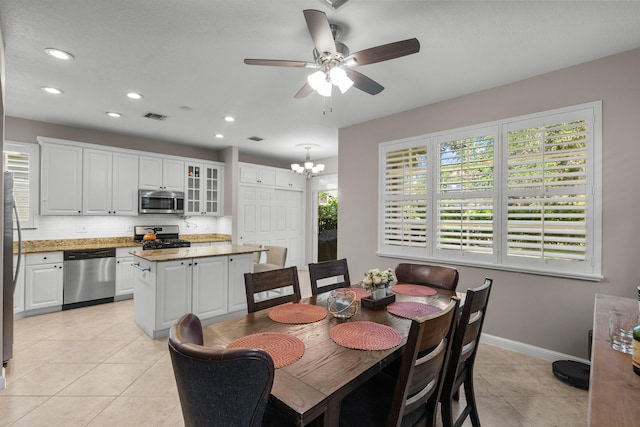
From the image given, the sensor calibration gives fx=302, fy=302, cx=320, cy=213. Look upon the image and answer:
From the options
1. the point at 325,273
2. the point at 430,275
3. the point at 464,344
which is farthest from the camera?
the point at 430,275

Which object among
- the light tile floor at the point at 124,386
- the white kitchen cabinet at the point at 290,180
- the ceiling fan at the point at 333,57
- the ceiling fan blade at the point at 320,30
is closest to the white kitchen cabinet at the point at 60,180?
the light tile floor at the point at 124,386

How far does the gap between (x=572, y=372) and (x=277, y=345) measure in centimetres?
258

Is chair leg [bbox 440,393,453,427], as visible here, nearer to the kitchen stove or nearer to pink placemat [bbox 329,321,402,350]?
pink placemat [bbox 329,321,402,350]

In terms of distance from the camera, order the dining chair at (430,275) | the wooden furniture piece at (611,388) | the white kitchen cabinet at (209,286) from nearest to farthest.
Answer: the wooden furniture piece at (611,388) < the dining chair at (430,275) < the white kitchen cabinet at (209,286)

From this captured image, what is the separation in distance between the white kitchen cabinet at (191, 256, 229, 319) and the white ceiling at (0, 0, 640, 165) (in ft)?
6.40

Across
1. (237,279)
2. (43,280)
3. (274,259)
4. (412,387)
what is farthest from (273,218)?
(412,387)

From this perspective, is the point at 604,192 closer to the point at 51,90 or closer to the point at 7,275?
the point at 7,275

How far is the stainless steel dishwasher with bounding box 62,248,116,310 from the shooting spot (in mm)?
4180

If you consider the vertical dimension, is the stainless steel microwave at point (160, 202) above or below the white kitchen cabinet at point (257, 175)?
below

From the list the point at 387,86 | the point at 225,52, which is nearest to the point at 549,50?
the point at 387,86

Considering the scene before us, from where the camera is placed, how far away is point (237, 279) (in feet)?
12.8

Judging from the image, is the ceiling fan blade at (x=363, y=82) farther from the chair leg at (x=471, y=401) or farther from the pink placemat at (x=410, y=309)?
the chair leg at (x=471, y=401)

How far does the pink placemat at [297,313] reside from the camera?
1.71 m

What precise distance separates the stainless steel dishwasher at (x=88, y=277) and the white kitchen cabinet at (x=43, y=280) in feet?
0.24
